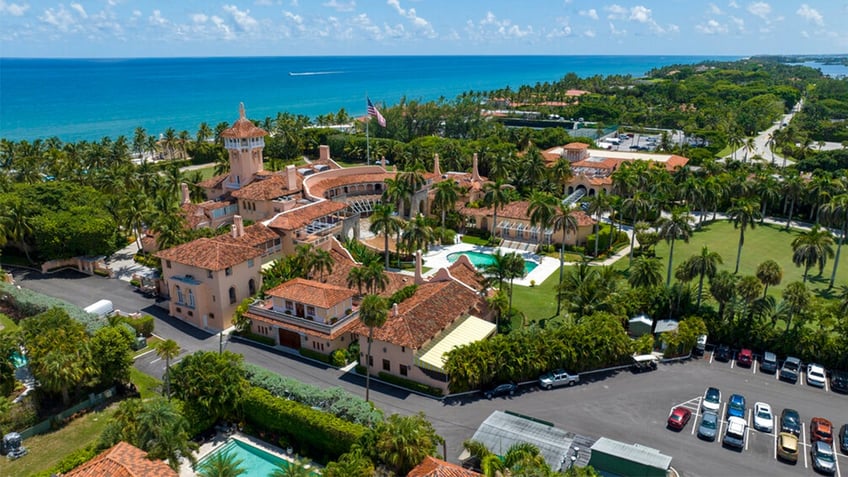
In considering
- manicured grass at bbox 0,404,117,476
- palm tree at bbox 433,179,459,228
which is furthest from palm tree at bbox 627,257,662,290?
manicured grass at bbox 0,404,117,476

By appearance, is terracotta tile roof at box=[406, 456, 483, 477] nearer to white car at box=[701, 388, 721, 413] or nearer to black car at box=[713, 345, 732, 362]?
white car at box=[701, 388, 721, 413]

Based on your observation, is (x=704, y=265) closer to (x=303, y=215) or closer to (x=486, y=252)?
(x=486, y=252)

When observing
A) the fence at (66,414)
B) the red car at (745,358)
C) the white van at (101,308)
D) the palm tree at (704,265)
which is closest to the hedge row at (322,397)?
the fence at (66,414)

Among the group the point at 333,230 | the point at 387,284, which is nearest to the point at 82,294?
the point at 333,230

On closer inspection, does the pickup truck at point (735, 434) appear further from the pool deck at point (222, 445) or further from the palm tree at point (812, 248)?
the palm tree at point (812, 248)

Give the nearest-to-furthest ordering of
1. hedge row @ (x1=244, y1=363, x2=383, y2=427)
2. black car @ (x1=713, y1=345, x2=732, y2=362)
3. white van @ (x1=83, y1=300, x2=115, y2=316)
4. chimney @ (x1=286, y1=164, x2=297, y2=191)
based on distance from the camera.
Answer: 1. hedge row @ (x1=244, y1=363, x2=383, y2=427)
2. black car @ (x1=713, y1=345, x2=732, y2=362)
3. white van @ (x1=83, y1=300, x2=115, y2=316)
4. chimney @ (x1=286, y1=164, x2=297, y2=191)

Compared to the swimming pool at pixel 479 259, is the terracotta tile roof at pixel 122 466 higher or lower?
higher

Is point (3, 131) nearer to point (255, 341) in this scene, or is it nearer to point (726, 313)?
point (255, 341)
